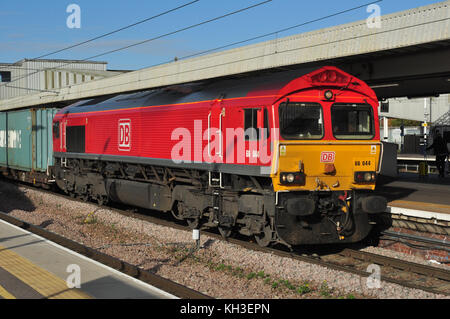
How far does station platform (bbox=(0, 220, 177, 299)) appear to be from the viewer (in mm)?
7281

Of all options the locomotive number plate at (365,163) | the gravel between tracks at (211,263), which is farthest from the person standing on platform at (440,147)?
the locomotive number plate at (365,163)

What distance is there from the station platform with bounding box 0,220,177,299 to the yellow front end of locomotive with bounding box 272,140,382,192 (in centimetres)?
379

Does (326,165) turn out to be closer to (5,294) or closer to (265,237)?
(265,237)

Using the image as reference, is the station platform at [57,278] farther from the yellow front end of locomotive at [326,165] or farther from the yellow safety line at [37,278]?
the yellow front end of locomotive at [326,165]

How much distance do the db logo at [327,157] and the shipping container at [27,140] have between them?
14.6 m

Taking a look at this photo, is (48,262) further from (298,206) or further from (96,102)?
(96,102)

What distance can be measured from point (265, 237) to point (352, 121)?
126 inches

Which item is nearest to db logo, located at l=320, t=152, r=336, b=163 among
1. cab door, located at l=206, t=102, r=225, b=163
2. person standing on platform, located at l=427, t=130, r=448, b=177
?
cab door, located at l=206, t=102, r=225, b=163

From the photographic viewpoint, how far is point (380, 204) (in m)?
10.6

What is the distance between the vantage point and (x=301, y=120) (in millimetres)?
10398

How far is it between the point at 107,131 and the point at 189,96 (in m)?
4.84

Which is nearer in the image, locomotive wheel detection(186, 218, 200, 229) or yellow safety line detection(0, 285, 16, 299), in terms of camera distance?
yellow safety line detection(0, 285, 16, 299)

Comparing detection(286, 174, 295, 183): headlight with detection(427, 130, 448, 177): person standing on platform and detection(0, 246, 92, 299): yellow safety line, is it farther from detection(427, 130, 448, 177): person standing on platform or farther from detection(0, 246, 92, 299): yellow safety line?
detection(427, 130, 448, 177): person standing on platform
